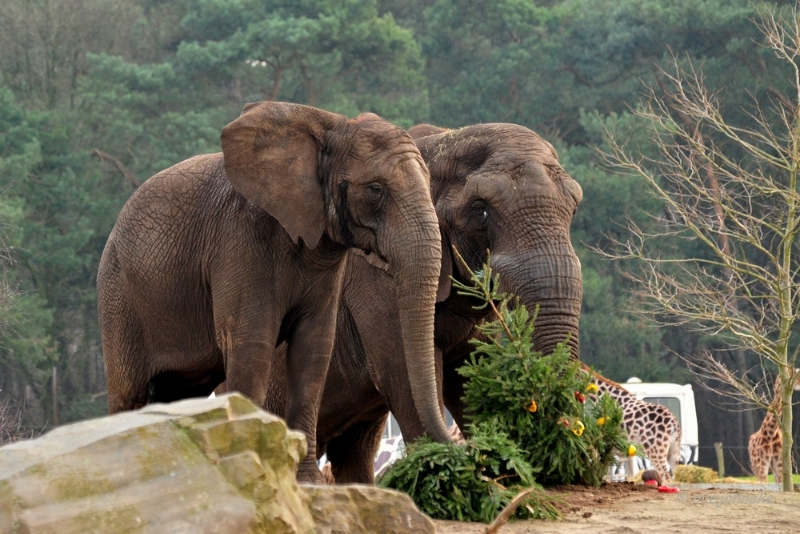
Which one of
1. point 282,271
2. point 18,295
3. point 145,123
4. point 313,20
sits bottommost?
point 282,271

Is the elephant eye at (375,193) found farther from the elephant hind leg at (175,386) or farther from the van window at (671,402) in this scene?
the van window at (671,402)

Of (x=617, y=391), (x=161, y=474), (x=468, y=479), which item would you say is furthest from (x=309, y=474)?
(x=617, y=391)

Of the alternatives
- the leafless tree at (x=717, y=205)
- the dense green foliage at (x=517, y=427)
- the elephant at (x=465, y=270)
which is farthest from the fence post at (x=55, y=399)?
the dense green foliage at (x=517, y=427)

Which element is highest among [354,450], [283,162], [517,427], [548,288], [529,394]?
[283,162]

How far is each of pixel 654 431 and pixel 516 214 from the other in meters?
12.6

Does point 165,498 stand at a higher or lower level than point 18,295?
lower

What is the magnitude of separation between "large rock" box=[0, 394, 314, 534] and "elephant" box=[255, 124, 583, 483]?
353 cm

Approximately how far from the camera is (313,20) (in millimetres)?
34375

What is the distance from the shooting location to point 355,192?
7848mm

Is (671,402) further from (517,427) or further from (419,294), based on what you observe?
(419,294)

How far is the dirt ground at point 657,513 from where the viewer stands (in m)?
6.89

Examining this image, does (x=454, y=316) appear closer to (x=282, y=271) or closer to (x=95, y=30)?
(x=282, y=271)

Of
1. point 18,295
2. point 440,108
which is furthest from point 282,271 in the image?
point 440,108

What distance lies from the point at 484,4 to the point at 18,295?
1691 centimetres
